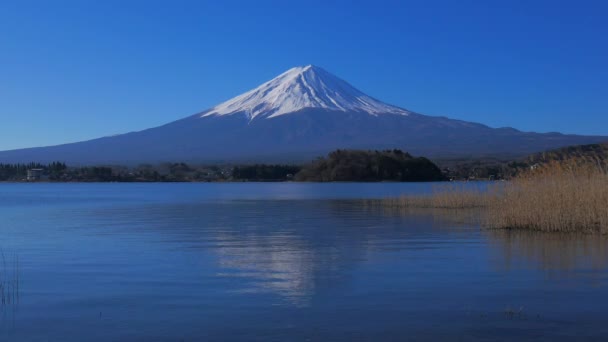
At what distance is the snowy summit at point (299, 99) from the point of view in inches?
5714

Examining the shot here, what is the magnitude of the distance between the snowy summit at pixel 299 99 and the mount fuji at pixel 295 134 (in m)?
0.19

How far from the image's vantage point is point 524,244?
12453mm

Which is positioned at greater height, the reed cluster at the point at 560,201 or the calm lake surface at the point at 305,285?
the reed cluster at the point at 560,201

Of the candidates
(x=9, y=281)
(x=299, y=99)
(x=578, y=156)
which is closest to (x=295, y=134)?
(x=299, y=99)

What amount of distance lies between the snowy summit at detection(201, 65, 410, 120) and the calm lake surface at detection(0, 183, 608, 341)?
12863cm

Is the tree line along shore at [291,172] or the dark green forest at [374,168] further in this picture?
the tree line along shore at [291,172]

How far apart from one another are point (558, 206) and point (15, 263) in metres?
9.89

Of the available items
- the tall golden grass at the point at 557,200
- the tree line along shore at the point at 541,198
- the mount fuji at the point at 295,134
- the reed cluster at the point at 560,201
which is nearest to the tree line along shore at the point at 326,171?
the mount fuji at the point at 295,134

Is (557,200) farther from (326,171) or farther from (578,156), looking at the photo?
(326,171)

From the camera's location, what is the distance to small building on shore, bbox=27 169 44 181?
88500mm

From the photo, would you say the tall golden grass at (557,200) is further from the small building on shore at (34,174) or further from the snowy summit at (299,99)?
the snowy summit at (299,99)

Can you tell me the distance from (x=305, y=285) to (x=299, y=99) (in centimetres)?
14114

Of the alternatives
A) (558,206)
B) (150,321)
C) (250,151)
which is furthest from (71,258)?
(250,151)

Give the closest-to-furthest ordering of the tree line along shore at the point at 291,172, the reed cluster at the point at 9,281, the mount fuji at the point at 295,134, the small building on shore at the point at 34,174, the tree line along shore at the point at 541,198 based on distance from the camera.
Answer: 1. the reed cluster at the point at 9,281
2. the tree line along shore at the point at 541,198
3. the tree line along shore at the point at 291,172
4. the small building on shore at the point at 34,174
5. the mount fuji at the point at 295,134
